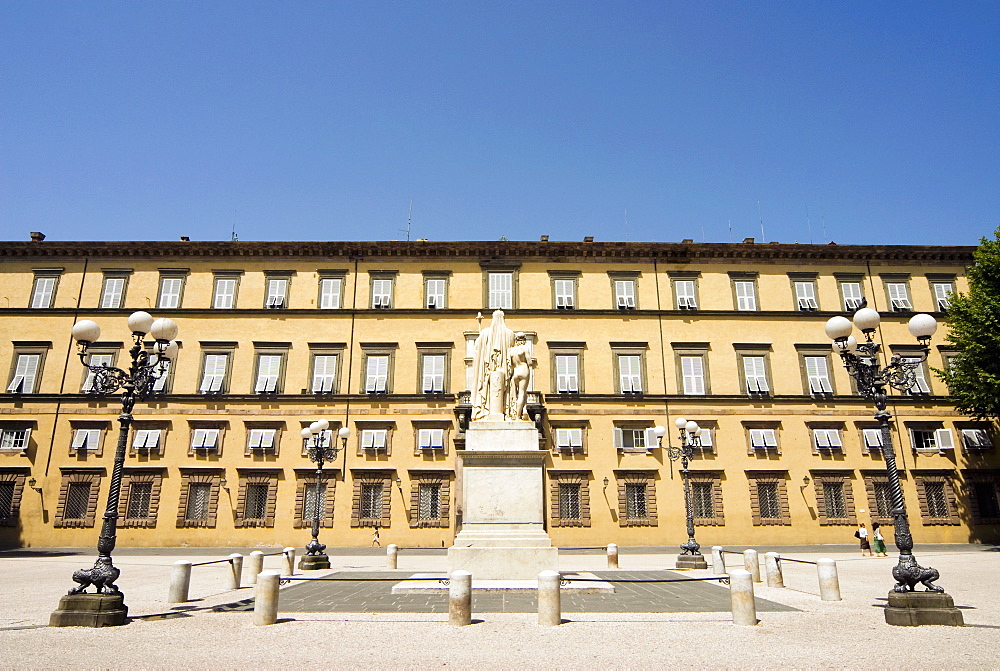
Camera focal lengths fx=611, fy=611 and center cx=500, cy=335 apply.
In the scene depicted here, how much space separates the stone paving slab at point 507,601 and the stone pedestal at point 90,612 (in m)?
1.89

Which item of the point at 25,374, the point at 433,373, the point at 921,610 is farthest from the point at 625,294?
the point at 25,374

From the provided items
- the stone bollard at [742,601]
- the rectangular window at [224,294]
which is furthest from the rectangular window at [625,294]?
the stone bollard at [742,601]

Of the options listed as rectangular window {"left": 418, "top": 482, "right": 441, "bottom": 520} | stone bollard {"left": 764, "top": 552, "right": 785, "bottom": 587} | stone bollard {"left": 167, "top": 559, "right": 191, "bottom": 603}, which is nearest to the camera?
stone bollard {"left": 167, "top": 559, "right": 191, "bottom": 603}

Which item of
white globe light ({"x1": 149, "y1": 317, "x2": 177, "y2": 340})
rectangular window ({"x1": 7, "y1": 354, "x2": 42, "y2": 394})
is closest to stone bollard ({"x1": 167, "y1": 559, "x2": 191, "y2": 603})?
white globe light ({"x1": 149, "y1": 317, "x2": 177, "y2": 340})

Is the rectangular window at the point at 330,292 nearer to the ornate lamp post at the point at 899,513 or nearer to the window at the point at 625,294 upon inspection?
the window at the point at 625,294

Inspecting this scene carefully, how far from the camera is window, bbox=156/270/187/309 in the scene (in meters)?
33.6

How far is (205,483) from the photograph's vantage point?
3036cm

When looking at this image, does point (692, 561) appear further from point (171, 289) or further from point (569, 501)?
point (171, 289)

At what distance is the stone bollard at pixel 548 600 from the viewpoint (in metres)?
8.56

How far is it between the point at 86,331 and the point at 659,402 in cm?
2661

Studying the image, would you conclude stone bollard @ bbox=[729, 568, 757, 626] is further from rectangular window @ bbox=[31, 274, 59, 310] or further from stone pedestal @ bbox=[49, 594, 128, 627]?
rectangular window @ bbox=[31, 274, 59, 310]

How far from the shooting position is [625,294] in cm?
3428

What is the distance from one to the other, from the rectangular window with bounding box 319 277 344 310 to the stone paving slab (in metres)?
22.4

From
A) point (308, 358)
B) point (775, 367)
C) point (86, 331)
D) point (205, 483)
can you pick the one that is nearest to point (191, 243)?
point (308, 358)
